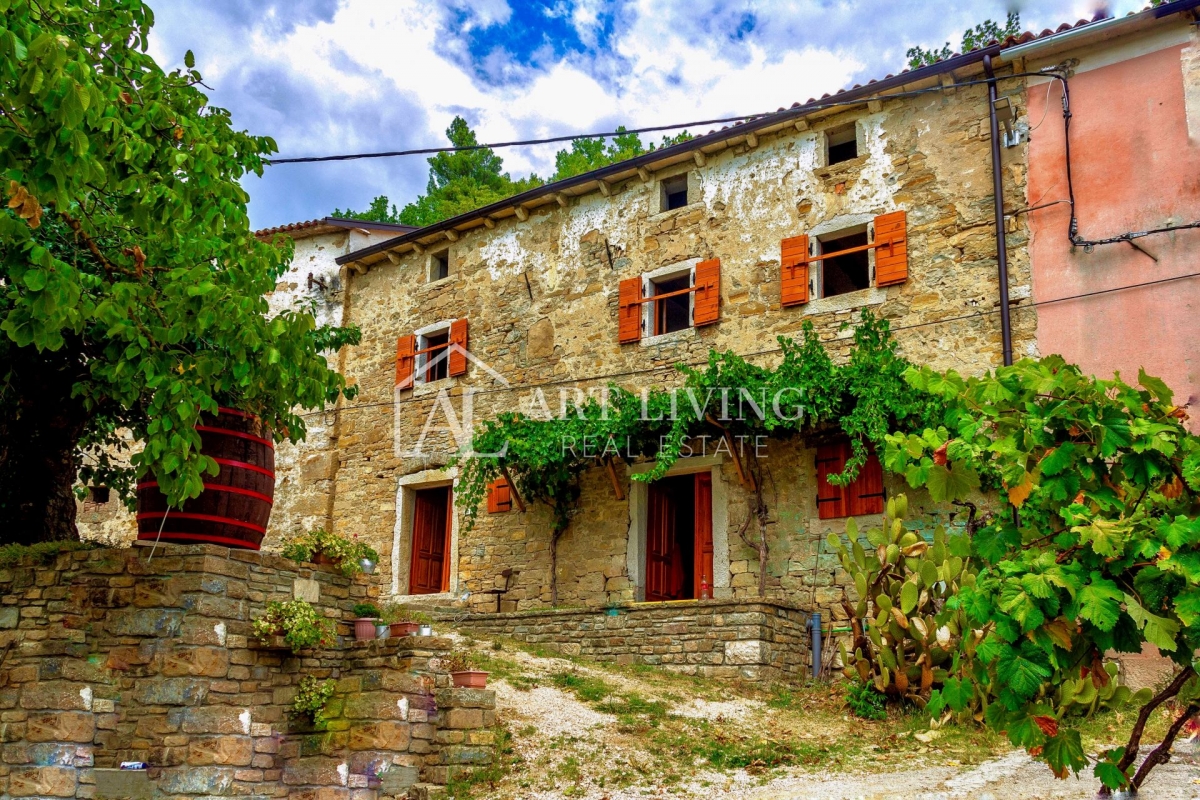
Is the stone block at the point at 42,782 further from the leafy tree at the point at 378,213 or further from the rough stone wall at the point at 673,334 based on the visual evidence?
the leafy tree at the point at 378,213

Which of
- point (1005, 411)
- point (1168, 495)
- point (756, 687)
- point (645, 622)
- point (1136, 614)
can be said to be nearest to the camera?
point (1136, 614)

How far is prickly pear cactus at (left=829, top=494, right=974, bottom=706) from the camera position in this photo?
8.01 meters

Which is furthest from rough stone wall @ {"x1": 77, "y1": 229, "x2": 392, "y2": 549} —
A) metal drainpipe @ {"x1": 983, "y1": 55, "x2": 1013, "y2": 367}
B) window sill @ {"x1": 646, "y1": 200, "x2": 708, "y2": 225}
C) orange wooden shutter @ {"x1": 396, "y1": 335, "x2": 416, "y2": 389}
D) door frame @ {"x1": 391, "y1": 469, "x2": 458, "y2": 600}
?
metal drainpipe @ {"x1": 983, "y1": 55, "x2": 1013, "y2": 367}

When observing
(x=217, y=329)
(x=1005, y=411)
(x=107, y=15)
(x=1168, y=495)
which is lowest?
(x=1168, y=495)

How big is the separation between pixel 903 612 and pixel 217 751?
5.04m

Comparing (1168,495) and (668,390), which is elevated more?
(668,390)

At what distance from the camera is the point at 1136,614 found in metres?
3.55

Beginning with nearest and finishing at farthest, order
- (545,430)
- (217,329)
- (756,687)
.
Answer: (217,329), (756,687), (545,430)

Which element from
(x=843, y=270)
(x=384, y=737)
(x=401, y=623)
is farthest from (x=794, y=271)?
(x=384, y=737)

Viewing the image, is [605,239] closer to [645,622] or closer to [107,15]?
[645,622]

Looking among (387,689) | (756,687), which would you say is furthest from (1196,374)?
(387,689)

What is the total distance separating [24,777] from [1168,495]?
244 inches

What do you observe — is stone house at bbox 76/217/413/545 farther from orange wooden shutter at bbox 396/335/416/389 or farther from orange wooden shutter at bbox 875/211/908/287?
orange wooden shutter at bbox 875/211/908/287

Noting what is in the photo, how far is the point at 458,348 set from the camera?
14.1 m
